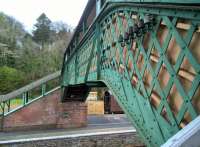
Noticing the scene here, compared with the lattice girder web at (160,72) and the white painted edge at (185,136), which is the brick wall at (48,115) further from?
the white painted edge at (185,136)

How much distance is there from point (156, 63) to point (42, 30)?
153ft

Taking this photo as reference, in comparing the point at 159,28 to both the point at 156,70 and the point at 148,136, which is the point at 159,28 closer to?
the point at 156,70

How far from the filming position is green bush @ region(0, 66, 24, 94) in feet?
98.4

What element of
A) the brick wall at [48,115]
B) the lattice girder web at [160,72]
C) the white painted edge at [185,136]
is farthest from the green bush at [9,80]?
the white painted edge at [185,136]

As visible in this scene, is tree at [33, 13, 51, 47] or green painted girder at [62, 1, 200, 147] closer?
green painted girder at [62, 1, 200, 147]

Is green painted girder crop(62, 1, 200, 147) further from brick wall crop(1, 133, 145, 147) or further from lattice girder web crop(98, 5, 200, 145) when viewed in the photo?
brick wall crop(1, 133, 145, 147)

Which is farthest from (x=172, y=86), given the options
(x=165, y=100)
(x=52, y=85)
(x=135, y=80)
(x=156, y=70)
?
(x=52, y=85)

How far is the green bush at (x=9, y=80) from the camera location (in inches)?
1181

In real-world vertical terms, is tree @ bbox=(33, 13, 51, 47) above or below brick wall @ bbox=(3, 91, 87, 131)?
above

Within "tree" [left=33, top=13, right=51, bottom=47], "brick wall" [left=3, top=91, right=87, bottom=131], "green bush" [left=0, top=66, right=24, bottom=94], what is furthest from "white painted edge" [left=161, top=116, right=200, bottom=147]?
"tree" [left=33, top=13, right=51, bottom=47]

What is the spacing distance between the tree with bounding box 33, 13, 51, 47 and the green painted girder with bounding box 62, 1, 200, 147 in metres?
42.7

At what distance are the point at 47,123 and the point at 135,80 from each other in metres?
15.5

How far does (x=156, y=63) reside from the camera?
3188 mm

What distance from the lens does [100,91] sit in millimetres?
31578
